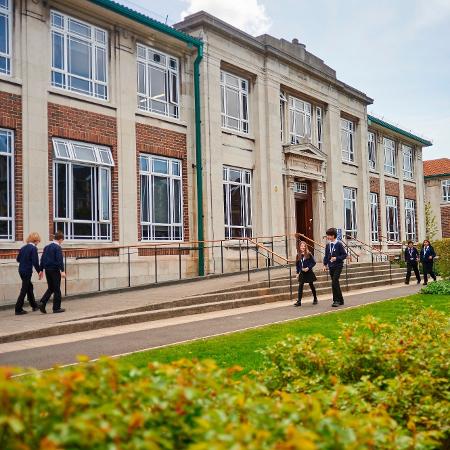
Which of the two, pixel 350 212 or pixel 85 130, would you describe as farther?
pixel 350 212

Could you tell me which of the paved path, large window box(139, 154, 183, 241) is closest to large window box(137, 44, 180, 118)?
large window box(139, 154, 183, 241)

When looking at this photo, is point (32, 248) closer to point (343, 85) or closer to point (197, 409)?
point (197, 409)

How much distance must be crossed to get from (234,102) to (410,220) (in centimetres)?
1801

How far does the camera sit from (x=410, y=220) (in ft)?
114

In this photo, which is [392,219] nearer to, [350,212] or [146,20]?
Result: [350,212]

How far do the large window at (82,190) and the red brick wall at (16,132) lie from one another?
1015 mm

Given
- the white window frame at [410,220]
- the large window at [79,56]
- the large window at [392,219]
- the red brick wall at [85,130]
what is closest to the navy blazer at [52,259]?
the red brick wall at [85,130]

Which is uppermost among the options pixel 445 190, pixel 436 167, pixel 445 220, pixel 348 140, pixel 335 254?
pixel 436 167

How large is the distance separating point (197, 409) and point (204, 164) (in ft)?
54.4

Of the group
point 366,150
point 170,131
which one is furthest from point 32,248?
point 366,150

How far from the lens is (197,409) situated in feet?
8.21

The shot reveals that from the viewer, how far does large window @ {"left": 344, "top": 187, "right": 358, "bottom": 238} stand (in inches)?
1071

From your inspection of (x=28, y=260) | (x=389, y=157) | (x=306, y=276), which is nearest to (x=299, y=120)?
(x=389, y=157)

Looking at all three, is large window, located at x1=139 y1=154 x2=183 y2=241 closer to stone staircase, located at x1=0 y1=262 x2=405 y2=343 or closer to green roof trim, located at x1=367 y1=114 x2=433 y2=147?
stone staircase, located at x1=0 y1=262 x2=405 y2=343
